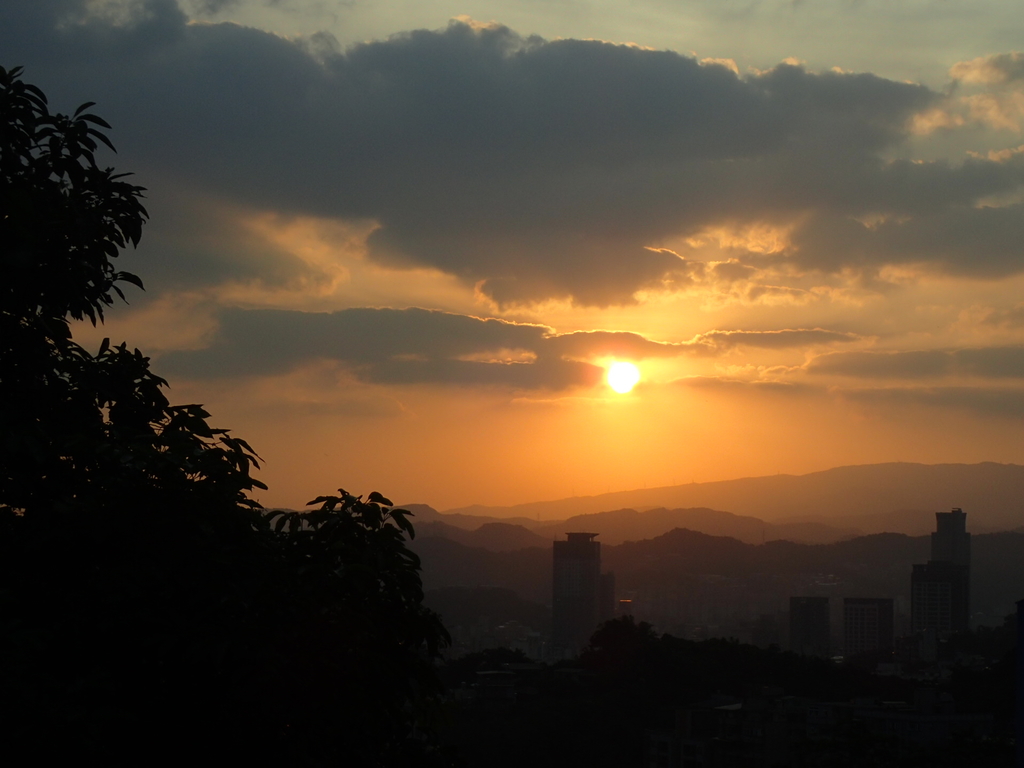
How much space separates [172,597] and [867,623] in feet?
476

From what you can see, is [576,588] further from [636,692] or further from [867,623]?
[636,692]

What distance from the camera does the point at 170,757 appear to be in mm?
5684

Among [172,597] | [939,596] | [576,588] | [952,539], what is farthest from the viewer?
[952,539]

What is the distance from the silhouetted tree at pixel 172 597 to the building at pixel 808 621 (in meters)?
134

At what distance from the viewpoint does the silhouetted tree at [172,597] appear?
5.47 metres

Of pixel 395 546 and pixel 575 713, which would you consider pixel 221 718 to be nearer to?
pixel 395 546

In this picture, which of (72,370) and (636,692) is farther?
(636,692)

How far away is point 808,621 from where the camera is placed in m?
134

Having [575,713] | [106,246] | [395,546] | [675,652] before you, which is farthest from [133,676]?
[675,652]

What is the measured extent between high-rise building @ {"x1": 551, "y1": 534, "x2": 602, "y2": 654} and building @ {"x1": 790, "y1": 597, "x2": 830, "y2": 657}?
27.4 meters

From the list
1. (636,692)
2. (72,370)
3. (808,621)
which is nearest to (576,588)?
(808,621)

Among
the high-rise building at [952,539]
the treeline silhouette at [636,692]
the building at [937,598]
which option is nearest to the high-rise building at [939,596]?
the building at [937,598]

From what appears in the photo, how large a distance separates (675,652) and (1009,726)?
20.9m

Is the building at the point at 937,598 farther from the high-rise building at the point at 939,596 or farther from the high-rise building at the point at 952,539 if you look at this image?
the high-rise building at the point at 952,539
